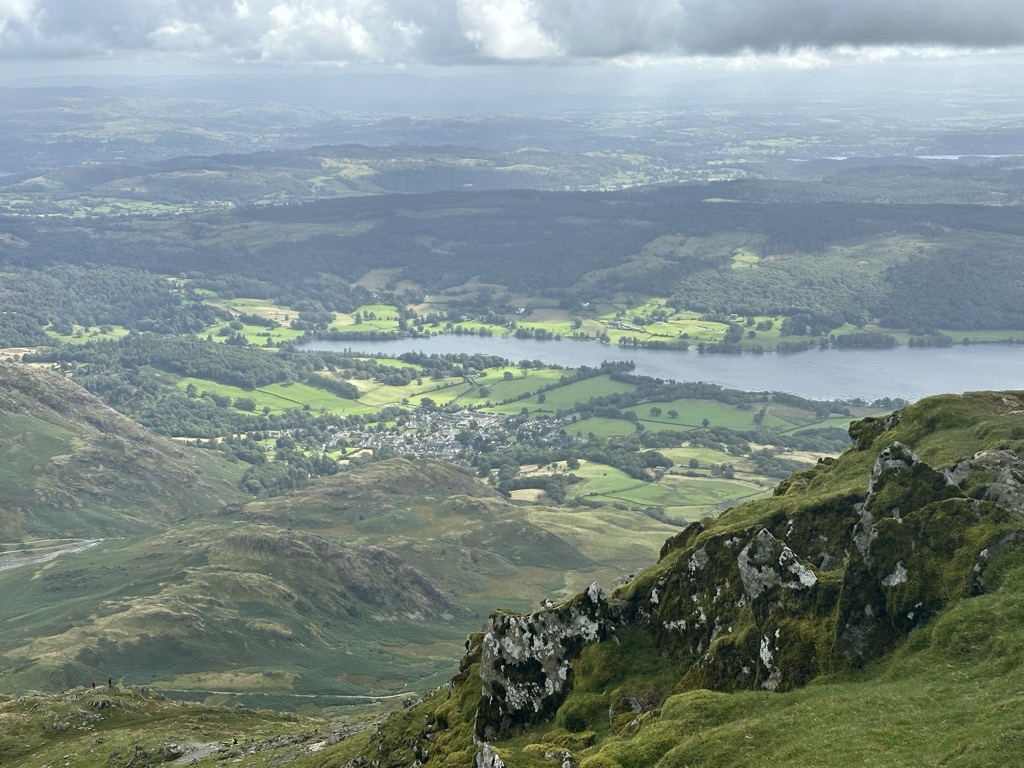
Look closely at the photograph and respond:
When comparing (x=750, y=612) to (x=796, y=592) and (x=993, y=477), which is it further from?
(x=993, y=477)

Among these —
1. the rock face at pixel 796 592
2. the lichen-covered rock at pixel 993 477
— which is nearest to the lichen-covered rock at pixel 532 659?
the rock face at pixel 796 592

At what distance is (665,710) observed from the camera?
57.3 meters

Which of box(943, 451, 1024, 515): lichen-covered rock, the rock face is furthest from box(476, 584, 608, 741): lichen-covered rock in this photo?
box(943, 451, 1024, 515): lichen-covered rock

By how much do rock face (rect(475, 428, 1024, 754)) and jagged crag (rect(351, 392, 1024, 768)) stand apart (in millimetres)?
80

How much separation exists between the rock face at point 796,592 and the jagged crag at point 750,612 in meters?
0.08

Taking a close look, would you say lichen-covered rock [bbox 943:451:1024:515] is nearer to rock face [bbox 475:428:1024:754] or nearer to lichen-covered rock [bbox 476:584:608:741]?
rock face [bbox 475:428:1024:754]

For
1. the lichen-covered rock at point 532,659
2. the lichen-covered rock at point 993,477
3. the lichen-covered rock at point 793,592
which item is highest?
the lichen-covered rock at point 993,477

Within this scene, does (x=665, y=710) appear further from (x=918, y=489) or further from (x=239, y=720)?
(x=239, y=720)

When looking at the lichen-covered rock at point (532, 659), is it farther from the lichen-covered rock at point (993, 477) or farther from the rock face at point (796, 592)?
the lichen-covered rock at point (993, 477)

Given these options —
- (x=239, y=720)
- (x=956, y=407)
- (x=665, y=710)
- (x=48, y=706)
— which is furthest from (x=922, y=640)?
(x=48, y=706)

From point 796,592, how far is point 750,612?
3.77 m

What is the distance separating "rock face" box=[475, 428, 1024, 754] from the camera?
57969 mm

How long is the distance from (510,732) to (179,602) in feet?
448

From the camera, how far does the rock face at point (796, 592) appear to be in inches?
2282
